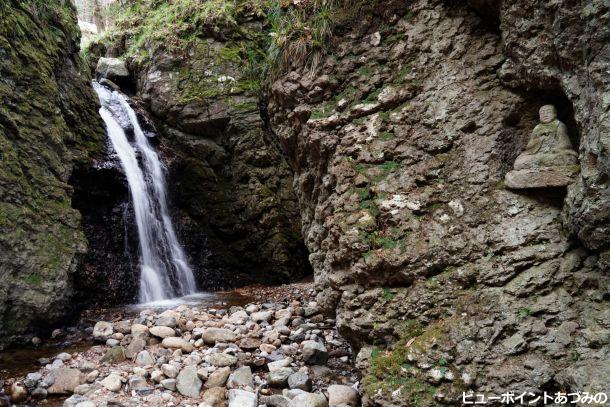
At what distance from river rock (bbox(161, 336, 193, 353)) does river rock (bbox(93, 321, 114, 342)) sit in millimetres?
934

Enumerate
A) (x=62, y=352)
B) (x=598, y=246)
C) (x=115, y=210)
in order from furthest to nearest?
1. (x=115, y=210)
2. (x=62, y=352)
3. (x=598, y=246)

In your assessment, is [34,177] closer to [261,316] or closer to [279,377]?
[261,316]

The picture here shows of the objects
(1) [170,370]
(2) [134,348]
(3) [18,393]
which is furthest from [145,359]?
(3) [18,393]

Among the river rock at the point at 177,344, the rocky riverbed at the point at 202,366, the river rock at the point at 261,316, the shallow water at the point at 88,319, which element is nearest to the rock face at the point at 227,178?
the shallow water at the point at 88,319

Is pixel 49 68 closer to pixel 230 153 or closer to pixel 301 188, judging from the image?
pixel 230 153

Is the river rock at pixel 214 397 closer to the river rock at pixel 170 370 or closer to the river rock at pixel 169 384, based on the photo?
the river rock at pixel 169 384

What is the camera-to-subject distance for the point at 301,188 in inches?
197

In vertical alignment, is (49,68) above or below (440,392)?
above

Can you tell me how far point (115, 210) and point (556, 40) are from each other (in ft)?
24.7

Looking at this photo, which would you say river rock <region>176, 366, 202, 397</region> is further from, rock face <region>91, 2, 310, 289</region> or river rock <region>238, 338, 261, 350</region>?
rock face <region>91, 2, 310, 289</region>

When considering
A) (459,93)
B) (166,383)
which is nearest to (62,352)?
(166,383)

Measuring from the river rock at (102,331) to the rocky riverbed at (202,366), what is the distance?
1 centimetres

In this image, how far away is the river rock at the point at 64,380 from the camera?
3.61 metres

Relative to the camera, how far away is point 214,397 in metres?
3.44
